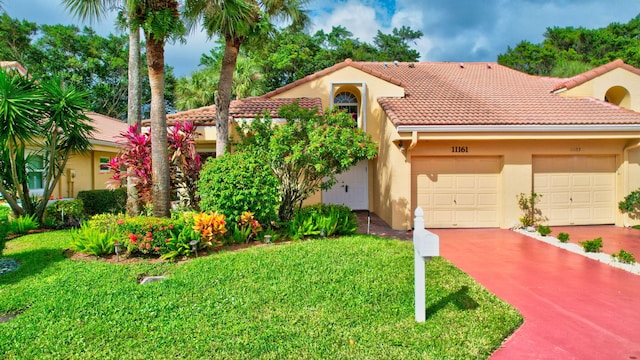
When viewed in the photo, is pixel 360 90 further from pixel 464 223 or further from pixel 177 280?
pixel 177 280

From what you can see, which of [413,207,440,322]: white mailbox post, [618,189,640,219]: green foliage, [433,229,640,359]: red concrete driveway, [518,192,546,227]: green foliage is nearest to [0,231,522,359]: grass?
[413,207,440,322]: white mailbox post

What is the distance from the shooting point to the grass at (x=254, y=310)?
397cm

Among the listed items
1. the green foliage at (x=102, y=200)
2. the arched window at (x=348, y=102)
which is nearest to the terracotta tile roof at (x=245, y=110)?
the arched window at (x=348, y=102)

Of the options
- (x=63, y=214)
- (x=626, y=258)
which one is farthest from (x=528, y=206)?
(x=63, y=214)

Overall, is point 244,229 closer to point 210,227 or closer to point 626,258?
point 210,227

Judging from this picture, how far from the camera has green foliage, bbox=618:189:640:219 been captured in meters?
11.5

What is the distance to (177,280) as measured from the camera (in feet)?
19.2

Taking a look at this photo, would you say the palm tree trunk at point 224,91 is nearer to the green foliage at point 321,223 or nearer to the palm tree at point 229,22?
the palm tree at point 229,22

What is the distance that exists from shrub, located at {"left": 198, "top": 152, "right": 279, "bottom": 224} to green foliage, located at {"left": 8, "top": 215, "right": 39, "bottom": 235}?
629 cm

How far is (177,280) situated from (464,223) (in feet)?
31.2

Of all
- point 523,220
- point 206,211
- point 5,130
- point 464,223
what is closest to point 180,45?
point 206,211

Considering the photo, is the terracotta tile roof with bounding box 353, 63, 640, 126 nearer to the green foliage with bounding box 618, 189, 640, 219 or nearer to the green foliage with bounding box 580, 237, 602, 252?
the green foliage with bounding box 618, 189, 640, 219

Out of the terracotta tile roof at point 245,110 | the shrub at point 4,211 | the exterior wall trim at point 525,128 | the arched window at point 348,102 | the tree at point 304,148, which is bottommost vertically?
the shrub at point 4,211

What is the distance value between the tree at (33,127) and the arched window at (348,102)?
9.17 meters
